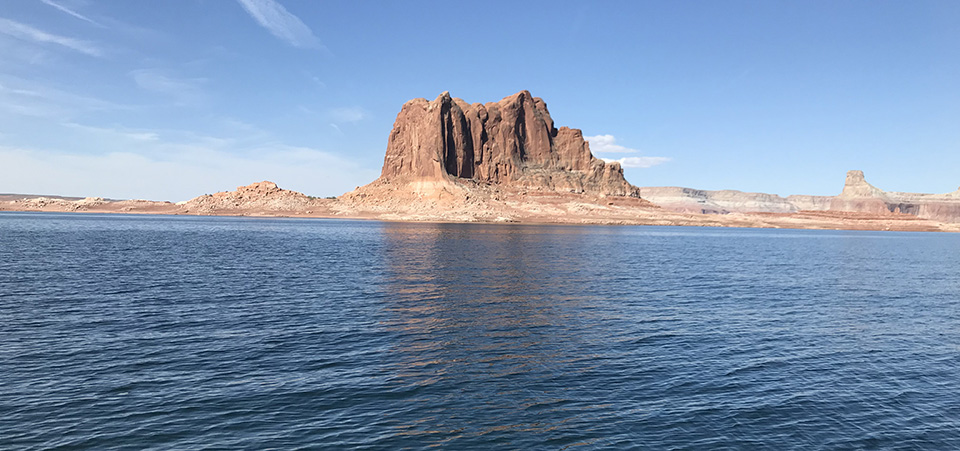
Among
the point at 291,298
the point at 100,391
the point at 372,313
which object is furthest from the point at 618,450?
the point at 291,298

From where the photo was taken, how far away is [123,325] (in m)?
24.2

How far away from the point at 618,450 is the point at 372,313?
18107mm

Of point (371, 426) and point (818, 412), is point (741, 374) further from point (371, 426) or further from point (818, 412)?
point (371, 426)

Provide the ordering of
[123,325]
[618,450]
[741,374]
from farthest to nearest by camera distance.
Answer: [123,325]
[741,374]
[618,450]

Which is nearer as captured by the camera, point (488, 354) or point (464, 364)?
point (464, 364)

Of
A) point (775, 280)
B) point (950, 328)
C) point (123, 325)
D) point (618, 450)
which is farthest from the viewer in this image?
point (775, 280)

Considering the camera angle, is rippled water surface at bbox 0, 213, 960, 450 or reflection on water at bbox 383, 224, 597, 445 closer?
rippled water surface at bbox 0, 213, 960, 450

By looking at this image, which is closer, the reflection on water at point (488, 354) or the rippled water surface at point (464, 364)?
the rippled water surface at point (464, 364)

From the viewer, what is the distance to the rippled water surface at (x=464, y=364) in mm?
13898

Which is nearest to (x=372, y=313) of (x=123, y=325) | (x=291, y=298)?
(x=291, y=298)

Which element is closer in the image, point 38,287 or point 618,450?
point 618,450

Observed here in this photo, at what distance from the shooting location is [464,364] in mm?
19984

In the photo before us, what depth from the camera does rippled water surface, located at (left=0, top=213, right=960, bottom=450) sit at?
547 inches

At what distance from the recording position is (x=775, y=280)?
157ft
